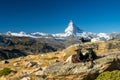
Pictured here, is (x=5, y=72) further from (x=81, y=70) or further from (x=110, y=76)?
(x=110, y=76)

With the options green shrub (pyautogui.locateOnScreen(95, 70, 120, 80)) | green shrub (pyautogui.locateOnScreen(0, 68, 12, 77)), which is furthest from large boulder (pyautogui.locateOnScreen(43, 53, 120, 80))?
green shrub (pyautogui.locateOnScreen(0, 68, 12, 77))

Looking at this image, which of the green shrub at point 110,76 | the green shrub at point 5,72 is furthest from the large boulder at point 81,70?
the green shrub at point 5,72

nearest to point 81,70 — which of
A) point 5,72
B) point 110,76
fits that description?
point 110,76

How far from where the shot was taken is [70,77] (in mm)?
27047

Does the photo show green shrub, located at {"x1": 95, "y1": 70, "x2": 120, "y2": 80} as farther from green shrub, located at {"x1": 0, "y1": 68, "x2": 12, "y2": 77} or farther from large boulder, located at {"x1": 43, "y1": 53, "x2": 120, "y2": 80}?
green shrub, located at {"x1": 0, "y1": 68, "x2": 12, "y2": 77}

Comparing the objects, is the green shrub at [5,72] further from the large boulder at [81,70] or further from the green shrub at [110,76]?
the green shrub at [110,76]

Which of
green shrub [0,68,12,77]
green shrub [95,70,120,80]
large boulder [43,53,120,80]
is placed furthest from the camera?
green shrub [0,68,12,77]

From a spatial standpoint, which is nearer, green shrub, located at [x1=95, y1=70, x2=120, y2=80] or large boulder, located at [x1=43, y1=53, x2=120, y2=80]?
green shrub, located at [x1=95, y1=70, x2=120, y2=80]

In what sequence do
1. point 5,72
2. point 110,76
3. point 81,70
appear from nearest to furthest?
point 110,76 → point 81,70 → point 5,72

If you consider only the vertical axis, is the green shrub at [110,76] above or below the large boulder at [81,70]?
below

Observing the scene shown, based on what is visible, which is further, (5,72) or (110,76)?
(5,72)

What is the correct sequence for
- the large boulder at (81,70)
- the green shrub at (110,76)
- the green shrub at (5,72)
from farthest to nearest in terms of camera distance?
the green shrub at (5,72), the large boulder at (81,70), the green shrub at (110,76)

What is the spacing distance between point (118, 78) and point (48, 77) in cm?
765

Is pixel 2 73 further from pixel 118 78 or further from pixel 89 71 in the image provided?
pixel 118 78
